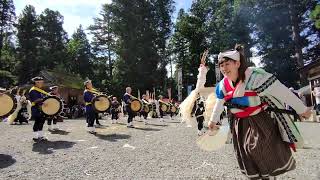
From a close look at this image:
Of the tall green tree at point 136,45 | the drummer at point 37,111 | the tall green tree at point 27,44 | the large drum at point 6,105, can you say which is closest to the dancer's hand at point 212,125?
the large drum at point 6,105

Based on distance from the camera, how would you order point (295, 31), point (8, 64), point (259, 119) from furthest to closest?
point (8, 64), point (295, 31), point (259, 119)

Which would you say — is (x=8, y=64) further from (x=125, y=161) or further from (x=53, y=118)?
(x=125, y=161)

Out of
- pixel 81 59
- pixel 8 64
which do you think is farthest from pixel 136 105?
pixel 81 59

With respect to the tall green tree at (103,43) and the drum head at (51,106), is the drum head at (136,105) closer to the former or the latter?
the drum head at (51,106)

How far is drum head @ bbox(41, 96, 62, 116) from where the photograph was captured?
11.6 meters

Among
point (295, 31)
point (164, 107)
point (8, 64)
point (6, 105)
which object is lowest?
point (6, 105)

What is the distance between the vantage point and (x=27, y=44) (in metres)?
55.6

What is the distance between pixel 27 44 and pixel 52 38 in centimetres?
708

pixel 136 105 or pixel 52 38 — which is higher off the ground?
pixel 52 38

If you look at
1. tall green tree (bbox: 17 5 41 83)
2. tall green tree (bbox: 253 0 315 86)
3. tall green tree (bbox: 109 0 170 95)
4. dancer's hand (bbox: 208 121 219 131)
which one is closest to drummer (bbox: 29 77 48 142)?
dancer's hand (bbox: 208 121 219 131)

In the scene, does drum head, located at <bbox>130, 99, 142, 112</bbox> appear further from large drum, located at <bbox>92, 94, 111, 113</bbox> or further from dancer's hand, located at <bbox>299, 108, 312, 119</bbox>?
dancer's hand, located at <bbox>299, 108, 312, 119</bbox>

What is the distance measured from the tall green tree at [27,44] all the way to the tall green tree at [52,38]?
1.44m

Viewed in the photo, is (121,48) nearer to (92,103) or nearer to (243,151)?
(92,103)

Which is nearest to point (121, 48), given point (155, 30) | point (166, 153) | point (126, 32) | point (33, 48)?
point (126, 32)
